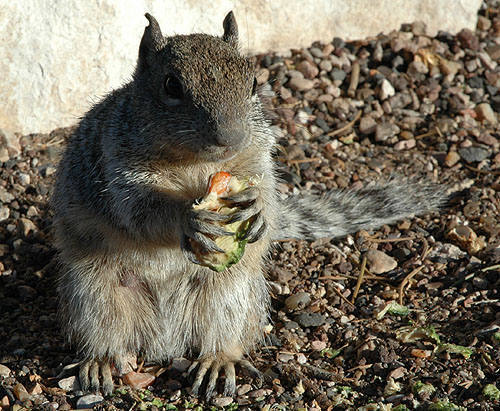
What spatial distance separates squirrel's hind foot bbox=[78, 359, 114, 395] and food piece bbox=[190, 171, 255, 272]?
110cm

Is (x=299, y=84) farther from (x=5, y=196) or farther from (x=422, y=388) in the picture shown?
(x=422, y=388)

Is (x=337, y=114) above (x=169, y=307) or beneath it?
above

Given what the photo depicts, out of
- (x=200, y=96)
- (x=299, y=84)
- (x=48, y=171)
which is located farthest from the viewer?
(x=299, y=84)

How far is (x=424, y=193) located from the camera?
6.03 meters

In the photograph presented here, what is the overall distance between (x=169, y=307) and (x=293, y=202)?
145 cm

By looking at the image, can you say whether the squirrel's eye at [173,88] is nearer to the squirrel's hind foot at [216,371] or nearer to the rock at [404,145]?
the squirrel's hind foot at [216,371]

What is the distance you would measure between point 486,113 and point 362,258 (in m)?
2.22

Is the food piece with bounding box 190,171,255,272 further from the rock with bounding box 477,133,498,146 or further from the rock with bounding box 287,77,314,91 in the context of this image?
the rock with bounding box 477,133,498,146

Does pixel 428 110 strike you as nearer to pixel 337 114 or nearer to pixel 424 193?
pixel 337 114

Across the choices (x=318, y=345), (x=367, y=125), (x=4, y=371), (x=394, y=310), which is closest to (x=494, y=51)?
(x=367, y=125)

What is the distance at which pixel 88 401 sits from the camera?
15.0ft

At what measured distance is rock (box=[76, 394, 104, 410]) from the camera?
454 cm

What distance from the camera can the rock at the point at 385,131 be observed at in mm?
6887

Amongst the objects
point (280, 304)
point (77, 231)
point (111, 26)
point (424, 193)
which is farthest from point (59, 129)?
point (424, 193)
